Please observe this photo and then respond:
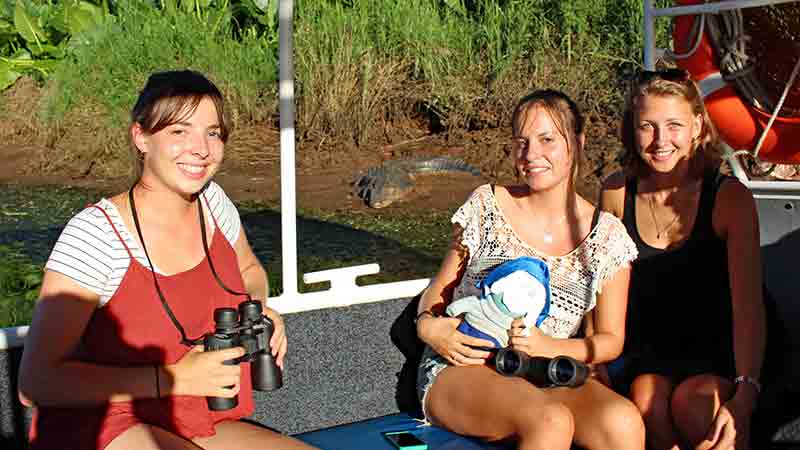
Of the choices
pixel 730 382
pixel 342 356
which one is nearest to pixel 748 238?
pixel 730 382

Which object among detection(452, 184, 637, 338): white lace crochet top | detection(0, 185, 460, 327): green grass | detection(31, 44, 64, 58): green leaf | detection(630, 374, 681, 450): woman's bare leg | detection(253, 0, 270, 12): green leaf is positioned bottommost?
detection(0, 185, 460, 327): green grass

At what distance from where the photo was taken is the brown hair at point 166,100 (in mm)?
A: 2416

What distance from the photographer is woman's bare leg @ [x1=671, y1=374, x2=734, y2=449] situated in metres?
2.73

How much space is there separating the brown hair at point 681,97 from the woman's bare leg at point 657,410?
1.92 ft

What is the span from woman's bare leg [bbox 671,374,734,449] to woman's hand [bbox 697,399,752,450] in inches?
1.6

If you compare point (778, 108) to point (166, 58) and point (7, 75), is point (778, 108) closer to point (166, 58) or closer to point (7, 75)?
point (166, 58)

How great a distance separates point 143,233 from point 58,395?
395 mm

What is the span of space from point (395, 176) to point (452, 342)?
698 centimetres

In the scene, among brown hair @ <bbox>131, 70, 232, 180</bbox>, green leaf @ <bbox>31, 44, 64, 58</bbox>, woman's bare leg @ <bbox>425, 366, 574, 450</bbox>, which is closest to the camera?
brown hair @ <bbox>131, 70, 232, 180</bbox>

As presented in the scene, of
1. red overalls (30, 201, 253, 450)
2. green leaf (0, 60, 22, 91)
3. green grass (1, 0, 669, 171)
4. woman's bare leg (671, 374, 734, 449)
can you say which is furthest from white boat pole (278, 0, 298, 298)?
green leaf (0, 60, 22, 91)

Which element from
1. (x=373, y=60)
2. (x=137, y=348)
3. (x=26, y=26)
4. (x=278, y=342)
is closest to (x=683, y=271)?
(x=278, y=342)

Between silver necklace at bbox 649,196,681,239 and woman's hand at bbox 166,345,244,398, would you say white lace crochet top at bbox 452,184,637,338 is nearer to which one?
silver necklace at bbox 649,196,681,239

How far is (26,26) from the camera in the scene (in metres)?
12.1

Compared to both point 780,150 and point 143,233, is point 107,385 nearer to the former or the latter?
point 143,233
